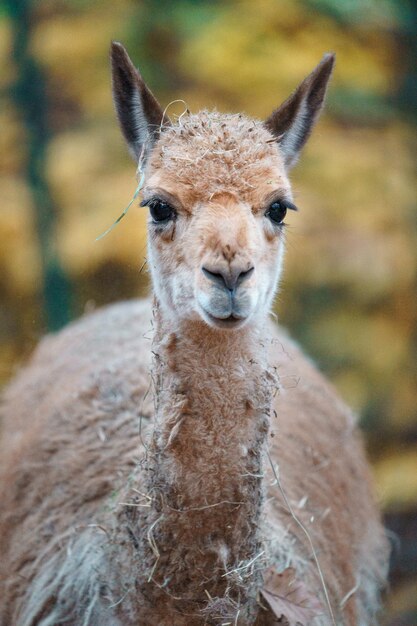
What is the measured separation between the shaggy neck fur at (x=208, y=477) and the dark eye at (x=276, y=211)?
1.42 feet

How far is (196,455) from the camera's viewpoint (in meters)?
2.95

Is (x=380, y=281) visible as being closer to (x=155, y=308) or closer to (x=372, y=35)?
(x=372, y=35)

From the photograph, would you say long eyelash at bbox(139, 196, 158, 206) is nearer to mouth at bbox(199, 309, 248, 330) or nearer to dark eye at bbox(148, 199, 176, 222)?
dark eye at bbox(148, 199, 176, 222)

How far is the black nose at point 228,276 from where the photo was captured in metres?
2.73

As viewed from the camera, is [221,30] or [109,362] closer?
[109,362]

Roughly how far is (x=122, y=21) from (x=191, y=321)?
19.2ft

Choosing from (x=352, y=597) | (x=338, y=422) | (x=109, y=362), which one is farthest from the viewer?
(x=338, y=422)

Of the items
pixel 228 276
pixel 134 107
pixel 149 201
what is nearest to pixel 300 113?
pixel 134 107

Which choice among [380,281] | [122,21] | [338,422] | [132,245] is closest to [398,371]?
[380,281]

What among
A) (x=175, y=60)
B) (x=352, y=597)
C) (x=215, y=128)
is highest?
(x=175, y=60)

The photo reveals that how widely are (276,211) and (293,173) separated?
5.19m

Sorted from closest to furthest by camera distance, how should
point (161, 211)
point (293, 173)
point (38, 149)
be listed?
point (161, 211)
point (38, 149)
point (293, 173)

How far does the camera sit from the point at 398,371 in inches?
328

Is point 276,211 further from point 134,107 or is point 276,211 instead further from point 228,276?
point 134,107
